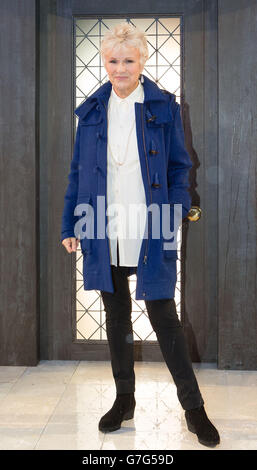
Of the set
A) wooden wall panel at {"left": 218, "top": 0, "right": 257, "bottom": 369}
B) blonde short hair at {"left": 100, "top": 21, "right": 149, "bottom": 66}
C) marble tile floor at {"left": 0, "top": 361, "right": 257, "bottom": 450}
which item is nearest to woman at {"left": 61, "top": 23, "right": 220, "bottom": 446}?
blonde short hair at {"left": 100, "top": 21, "right": 149, "bottom": 66}

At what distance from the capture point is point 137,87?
2.37m

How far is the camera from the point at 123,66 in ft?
7.47

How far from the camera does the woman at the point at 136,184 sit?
227 centimetres

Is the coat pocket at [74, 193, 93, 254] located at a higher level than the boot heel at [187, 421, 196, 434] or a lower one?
higher

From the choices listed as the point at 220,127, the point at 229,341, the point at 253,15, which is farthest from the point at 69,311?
the point at 253,15

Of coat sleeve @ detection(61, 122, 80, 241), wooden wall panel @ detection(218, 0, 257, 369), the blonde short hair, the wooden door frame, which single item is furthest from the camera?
the wooden door frame

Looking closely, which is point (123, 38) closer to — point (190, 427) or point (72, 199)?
point (72, 199)

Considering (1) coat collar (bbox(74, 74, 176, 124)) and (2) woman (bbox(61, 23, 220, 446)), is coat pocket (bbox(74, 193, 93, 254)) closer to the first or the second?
(2) woman (bbox(61, 23, 220, 446))

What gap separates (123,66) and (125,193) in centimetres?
48

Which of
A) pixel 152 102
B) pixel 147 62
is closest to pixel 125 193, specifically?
pixel 152 102

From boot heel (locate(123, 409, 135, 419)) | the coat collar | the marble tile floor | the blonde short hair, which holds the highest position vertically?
the blonde short hair

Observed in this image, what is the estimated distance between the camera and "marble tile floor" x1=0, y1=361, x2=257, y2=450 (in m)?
2.30

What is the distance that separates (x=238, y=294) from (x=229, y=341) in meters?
0.26

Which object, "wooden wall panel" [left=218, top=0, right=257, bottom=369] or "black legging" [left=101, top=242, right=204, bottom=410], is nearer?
"black legging" [left=101, top=242, right=204, bottom=410]
